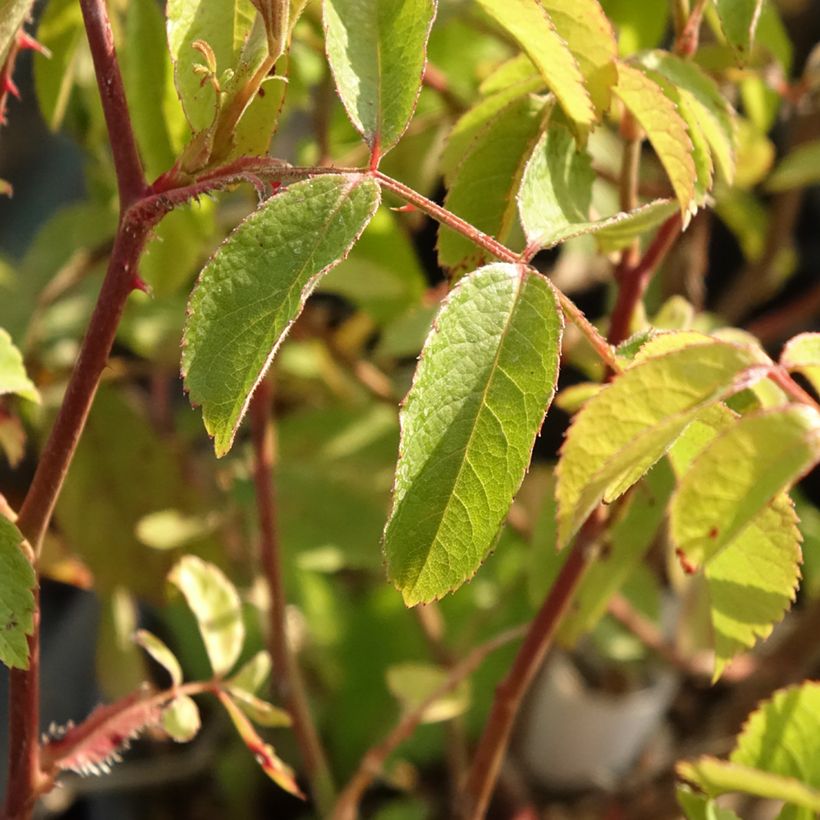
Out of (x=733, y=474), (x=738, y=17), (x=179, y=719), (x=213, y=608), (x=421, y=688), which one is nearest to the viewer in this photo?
(x=733, y=474)

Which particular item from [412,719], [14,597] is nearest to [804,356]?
[14,597]

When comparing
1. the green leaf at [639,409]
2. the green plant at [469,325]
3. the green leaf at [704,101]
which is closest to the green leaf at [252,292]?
the green plant at [469,325]

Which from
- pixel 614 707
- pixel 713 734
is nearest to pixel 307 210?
pixel 713 734

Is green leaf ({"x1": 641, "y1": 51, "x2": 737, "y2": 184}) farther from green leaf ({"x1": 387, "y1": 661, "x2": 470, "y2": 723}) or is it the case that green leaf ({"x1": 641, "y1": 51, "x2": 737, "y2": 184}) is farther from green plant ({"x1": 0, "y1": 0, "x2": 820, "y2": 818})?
green leaf ({"x1": 387, "y1": 661, "x2": 470, "y2": 723})

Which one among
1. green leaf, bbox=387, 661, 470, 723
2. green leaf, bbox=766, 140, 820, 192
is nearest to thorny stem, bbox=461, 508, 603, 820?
green leaf, bbox=387, 661, 470, 723

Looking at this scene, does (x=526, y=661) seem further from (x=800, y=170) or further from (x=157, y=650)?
(x=800, y=170)

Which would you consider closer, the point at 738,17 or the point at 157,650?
the point at 738,17

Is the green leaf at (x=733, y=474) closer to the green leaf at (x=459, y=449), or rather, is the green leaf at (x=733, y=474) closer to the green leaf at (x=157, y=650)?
the green leaf at (x=459, y=449)

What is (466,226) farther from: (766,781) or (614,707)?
Answer: (614,707)
